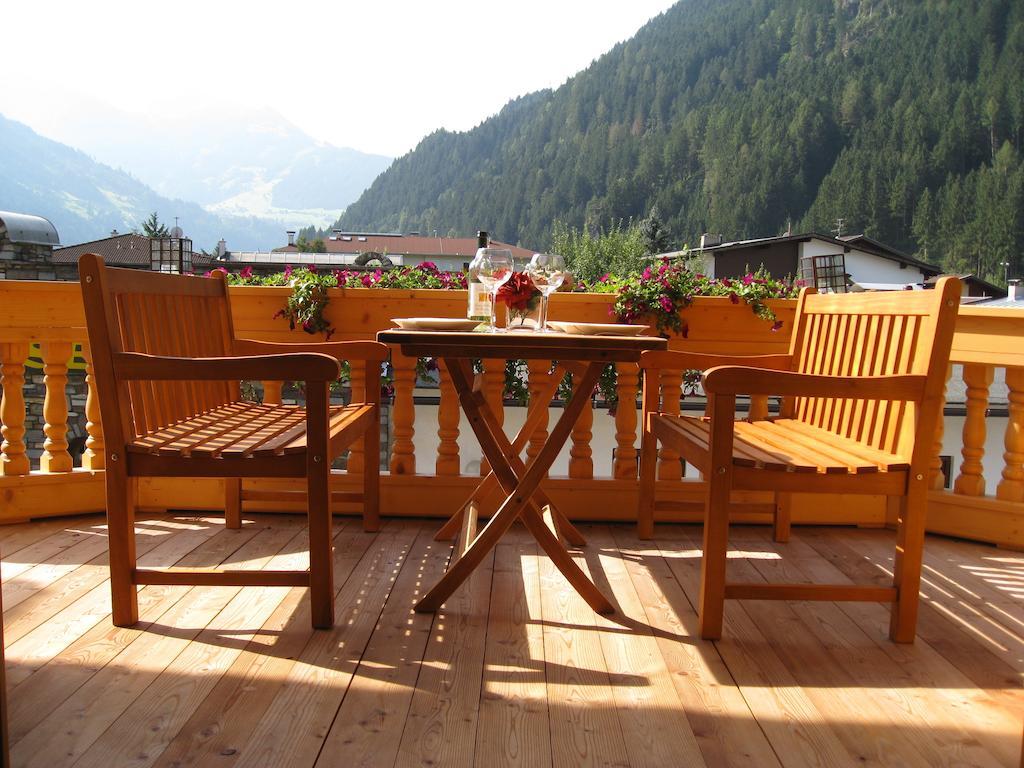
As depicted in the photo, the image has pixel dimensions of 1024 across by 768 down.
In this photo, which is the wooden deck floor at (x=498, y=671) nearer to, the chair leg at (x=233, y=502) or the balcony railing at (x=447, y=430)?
the chair leg at (x=233, y=502)

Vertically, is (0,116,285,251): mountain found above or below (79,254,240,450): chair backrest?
above

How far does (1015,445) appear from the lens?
9.00 ft

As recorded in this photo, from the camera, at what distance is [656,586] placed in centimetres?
224

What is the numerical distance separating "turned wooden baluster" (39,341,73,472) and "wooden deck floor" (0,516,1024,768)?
0.41 m

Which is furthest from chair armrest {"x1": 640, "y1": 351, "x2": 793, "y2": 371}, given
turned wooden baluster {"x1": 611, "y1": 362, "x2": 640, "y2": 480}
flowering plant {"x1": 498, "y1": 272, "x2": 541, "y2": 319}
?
flowering plant {"x1": 498, "y1": 272, "x2": 541, "y2": 319}

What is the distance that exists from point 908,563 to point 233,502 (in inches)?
78.9

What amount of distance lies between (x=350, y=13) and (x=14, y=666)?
11062cm

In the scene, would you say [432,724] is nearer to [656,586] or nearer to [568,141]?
[656,586]

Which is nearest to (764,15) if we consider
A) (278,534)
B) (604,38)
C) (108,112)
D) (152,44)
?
(604,38)

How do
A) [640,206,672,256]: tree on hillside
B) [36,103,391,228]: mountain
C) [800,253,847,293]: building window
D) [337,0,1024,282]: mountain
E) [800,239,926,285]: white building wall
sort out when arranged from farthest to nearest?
[36,103,391,228]: mountain < [640,206,672,256]: tree on hillside < [337,0,1024,282]: mountain < [800,239,926,285]: white building wall < [800,253,847,293]: building window

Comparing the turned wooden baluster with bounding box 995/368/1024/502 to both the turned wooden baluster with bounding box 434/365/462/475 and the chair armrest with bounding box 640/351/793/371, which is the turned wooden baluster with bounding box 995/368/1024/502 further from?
the turned wooden baluster with bounding box 434/365/462/475

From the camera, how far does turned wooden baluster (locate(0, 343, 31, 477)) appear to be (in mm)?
2705

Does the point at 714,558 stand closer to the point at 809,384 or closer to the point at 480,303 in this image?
the point at 809,384

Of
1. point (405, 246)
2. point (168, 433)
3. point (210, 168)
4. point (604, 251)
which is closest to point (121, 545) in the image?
point (168, 433)
